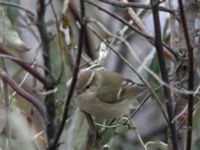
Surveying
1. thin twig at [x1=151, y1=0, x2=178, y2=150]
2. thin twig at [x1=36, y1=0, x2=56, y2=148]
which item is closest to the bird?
thin twig at [x1=151, y1=0, x2=178, y2=150]

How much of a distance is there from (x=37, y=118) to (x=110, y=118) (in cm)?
86

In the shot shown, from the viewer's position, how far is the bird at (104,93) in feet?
4.78

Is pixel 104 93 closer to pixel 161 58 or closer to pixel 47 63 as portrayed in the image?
pixel 161 58

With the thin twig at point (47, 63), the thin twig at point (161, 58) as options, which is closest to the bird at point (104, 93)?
the thin twig at point (161, 58)

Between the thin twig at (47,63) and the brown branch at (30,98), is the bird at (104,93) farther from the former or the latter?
the thin twig at (47,63)

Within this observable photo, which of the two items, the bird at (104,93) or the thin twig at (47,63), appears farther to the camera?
the bird at (104,93)

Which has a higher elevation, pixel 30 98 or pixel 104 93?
pixel 30 98

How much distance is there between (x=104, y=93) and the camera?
1698 millimetres

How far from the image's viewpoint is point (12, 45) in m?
1.41

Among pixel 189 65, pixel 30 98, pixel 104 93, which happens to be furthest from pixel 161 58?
pixel 104 93

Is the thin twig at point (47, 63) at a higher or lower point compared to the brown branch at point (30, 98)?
higher

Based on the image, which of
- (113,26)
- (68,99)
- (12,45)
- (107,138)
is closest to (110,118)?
(107,138)

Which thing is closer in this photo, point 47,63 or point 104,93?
point 47,63

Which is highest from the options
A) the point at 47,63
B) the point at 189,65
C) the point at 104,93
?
the point at 47,63
